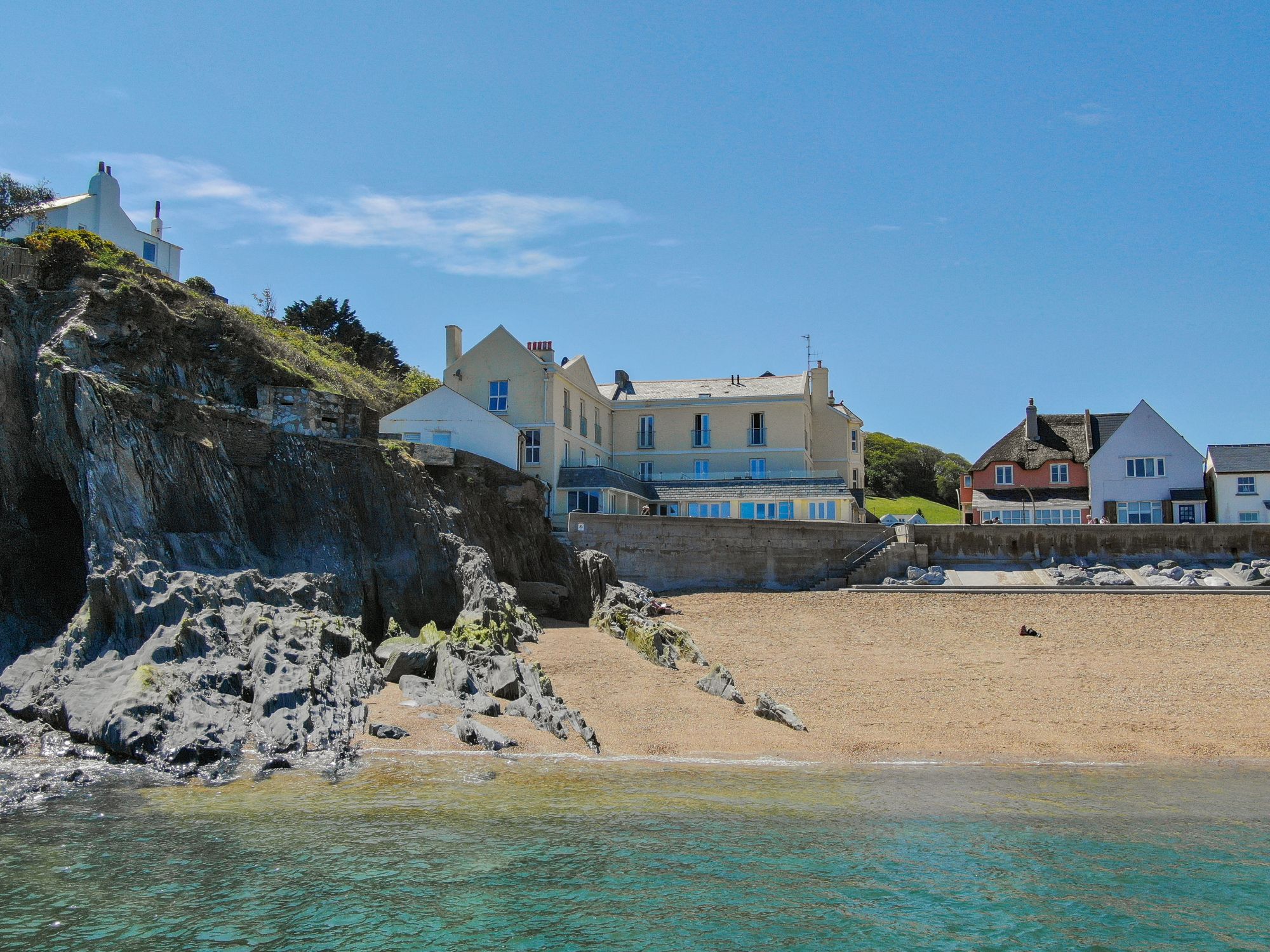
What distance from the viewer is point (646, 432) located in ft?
150

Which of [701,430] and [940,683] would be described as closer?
[940,683]

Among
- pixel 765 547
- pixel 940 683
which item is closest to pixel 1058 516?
pixel 765 547

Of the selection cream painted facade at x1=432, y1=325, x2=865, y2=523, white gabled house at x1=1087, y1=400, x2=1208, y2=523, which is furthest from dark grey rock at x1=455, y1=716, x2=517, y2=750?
white gabled house at x1=1087, y1=400, x2=1208, y2=523

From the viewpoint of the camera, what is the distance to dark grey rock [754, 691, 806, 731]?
17.8m

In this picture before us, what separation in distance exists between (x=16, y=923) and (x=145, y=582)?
9408mm

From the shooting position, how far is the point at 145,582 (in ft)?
57.1

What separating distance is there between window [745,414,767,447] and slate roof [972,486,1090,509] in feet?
32.3

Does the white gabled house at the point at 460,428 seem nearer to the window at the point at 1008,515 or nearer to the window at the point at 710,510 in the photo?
the window at the point at 710,510

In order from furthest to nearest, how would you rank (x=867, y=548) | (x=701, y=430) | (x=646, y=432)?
1. (x=646, y=432)
2. (x=701, y=430)
3. (x=867, y=548)

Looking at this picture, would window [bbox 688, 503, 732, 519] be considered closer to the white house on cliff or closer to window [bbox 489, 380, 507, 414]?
window [bbox 489, 380, 507, 414]

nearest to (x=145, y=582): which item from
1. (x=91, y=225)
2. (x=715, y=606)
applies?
(x=715, y=606)

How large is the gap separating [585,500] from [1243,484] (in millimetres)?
24876

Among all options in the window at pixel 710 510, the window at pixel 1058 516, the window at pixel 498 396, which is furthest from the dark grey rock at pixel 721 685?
the window at pixel 1058 516

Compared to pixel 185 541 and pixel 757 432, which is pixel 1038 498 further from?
pixel 185 541
